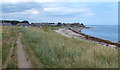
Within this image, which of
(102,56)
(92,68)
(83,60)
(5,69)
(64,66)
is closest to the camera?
(92,68)

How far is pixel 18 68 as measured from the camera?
9.80 meters

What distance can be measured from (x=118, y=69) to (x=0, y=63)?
5714 millimetres

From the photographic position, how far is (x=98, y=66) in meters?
8.05

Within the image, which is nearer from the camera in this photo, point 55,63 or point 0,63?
point 55,63

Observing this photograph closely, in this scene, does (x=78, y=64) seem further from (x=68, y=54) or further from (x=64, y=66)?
(x=68, y=54)

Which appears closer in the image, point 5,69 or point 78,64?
point 78,64

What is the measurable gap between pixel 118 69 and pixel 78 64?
1.42m

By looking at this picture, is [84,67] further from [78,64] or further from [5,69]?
[5,69]

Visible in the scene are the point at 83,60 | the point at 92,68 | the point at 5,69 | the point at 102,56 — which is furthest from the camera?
the point at 102,56

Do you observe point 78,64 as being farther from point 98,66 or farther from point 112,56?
point 112,56

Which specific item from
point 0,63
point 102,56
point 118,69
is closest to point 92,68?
point 118,69

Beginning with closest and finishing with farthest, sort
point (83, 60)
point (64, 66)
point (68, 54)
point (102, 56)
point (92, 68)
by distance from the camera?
point (92, 68) → point (64, 66) → point (83, 60) → point (102, 56) → point (68, 54)

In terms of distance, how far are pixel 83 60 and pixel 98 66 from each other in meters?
1.11

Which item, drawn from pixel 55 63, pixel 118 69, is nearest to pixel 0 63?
pixel 55 63
